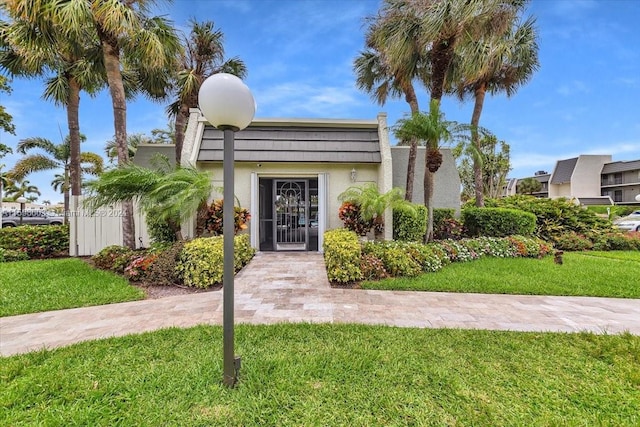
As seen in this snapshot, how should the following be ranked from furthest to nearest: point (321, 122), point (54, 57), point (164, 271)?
point (321, 122)
point (54, 57)
point (164, 271)

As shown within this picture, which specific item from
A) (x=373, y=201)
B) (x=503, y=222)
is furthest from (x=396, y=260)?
(x=503, y=222)

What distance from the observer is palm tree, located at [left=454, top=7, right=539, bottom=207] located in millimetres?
8385

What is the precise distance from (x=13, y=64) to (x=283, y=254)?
11939 millimetres

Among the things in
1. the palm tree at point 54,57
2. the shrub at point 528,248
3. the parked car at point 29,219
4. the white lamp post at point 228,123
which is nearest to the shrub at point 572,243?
the shrub at point 528,248

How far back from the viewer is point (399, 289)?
5.72 m

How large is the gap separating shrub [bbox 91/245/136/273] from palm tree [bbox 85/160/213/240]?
1419 millimetres

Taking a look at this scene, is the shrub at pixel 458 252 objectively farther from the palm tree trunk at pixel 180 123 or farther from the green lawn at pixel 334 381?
the palm tree trunk at pixel 180 123

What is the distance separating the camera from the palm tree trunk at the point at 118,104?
7547 mm

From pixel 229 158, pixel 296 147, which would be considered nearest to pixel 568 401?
pixel 229 158

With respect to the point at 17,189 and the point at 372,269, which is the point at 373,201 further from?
the point at 17,189

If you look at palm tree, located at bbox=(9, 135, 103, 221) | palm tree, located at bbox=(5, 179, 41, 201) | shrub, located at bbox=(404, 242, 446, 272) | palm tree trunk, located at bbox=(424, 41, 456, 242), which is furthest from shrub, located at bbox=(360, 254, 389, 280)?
palm tree, located at bbox=(5, 179, 41, 201)

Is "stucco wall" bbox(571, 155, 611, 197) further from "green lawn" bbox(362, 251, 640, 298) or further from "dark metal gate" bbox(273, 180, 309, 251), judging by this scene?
"dark metal gate" bbox(273, 180, 309, 251)

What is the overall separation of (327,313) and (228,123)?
3230 mm

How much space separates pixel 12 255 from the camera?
880cm
